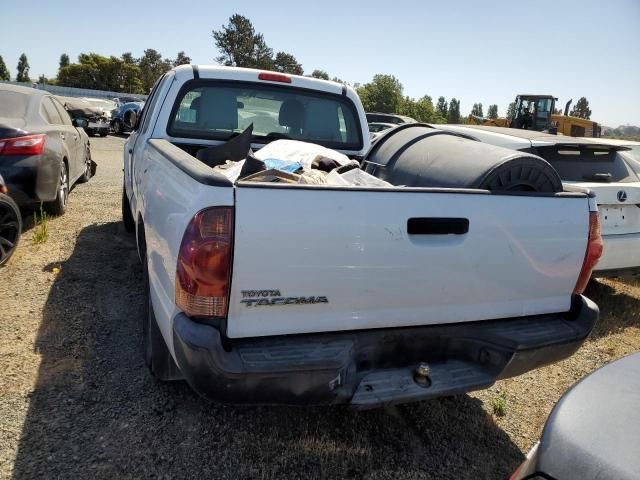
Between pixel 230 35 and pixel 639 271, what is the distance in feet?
223

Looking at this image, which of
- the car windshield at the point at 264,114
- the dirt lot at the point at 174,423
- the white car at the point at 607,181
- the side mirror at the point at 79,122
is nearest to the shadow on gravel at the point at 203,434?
the dirt lot at the point at 174,423

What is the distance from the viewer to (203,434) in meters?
2.63

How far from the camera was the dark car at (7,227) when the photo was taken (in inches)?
178

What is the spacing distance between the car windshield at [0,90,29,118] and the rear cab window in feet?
19.0

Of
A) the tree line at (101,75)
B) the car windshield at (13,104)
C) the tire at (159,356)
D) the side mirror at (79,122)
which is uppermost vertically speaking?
the tree line at (101,75)

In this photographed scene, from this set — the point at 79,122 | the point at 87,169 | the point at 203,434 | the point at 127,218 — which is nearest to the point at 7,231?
the point at 127,218

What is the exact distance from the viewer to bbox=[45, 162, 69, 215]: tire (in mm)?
6300

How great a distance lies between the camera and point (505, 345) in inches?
96.6

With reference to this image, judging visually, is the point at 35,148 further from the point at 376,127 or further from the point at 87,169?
the point at 376,127

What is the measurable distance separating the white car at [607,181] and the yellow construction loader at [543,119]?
19785 millimetres

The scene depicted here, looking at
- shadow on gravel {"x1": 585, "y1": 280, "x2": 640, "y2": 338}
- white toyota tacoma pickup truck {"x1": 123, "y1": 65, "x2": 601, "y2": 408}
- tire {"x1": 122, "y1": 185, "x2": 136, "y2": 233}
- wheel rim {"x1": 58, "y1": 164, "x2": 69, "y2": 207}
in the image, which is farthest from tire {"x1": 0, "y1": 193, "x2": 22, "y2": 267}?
shadow on gravel {"x1": 585, "y1": 280, "x2": 640, "y2": 338}

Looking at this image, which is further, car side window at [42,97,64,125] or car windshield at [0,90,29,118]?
car side window at [42,97,64,125]

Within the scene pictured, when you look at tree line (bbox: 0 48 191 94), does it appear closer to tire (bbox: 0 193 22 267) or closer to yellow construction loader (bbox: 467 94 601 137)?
yellow construction loader (bbox: 467 94 601 137)

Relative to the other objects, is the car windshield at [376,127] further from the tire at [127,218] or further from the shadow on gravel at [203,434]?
the shadow on gravel at [203,434]
